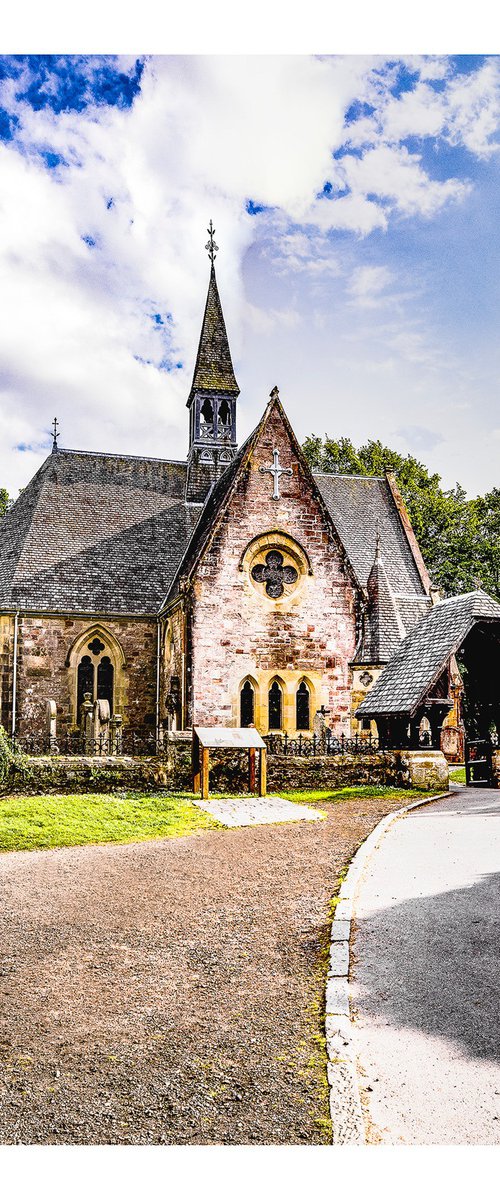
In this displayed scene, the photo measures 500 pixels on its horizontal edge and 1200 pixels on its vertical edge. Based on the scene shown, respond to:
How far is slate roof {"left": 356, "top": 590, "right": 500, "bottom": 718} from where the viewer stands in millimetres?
17234

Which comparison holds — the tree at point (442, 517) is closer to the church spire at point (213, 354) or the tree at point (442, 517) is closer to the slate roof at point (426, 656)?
the church spire at point (213, 354)

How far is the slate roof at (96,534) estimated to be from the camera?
2766cm

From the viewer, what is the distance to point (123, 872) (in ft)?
34.7

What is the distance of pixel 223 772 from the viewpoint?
17.8 metres

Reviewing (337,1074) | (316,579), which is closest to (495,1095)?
(337,1074)

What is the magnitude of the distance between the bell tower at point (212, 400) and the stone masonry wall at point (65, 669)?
9693 mm

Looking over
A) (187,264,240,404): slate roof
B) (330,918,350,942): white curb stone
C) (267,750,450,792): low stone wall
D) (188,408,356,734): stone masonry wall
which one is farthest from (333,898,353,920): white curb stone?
(187,264,240,404): slate roof

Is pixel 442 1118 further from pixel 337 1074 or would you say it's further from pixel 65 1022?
pixel 65 1022

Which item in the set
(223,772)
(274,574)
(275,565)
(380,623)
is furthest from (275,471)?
(223,772)

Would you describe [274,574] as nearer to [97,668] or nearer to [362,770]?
[97,668]

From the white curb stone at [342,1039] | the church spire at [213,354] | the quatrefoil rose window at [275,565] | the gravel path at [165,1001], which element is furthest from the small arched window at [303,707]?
the church spire at [213,354]

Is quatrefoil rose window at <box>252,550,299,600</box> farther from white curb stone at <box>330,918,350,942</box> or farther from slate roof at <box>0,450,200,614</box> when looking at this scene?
white curb stone at <box>330,918,350,942</box>

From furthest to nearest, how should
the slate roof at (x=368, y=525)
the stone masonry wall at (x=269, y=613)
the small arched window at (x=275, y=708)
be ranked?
the slate roof at (x=368, y=525) → the small arched window at (x=275, y=708) → the stone masonry wall at (x=269, y=613)

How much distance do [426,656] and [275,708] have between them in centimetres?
693
